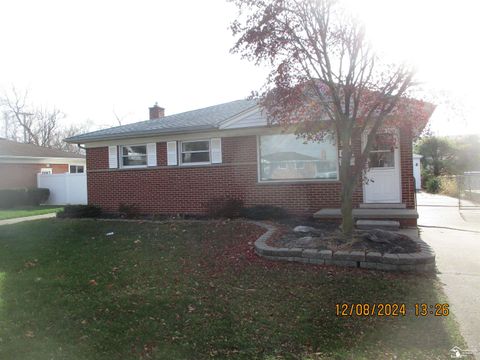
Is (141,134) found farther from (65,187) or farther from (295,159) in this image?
(65,187)

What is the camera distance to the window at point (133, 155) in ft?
45.8

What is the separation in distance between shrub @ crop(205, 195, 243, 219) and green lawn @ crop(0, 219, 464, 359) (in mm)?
4128

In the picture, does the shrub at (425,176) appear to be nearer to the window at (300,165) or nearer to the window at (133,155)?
the window at (300,165)

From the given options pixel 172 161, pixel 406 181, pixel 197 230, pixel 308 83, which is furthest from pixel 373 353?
pixel 172 161

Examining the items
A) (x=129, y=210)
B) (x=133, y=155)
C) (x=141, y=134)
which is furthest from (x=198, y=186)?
(x=133, y=155)

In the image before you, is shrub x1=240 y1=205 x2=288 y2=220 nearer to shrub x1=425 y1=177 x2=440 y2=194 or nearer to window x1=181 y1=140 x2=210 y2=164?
window x1=181 y1=140 x2=210 y2=164

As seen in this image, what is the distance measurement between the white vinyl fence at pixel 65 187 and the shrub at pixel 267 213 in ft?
42.6

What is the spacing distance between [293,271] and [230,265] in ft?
3.35

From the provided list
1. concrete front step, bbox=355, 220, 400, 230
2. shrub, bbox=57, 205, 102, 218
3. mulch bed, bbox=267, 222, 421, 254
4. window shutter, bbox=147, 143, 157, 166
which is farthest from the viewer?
window shutter, bbox=147, 143, 157, 166

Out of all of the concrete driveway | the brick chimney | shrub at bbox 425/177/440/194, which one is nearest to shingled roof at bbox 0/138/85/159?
the brick chimney

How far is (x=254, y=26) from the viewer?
22.8 ft

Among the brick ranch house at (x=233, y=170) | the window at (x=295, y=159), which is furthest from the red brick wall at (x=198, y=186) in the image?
the window at (x=295, y=159)

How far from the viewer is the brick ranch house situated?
427 inches

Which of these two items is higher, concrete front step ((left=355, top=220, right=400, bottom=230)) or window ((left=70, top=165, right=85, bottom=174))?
window ((left=70, top=165, right=85, bottom=174))
